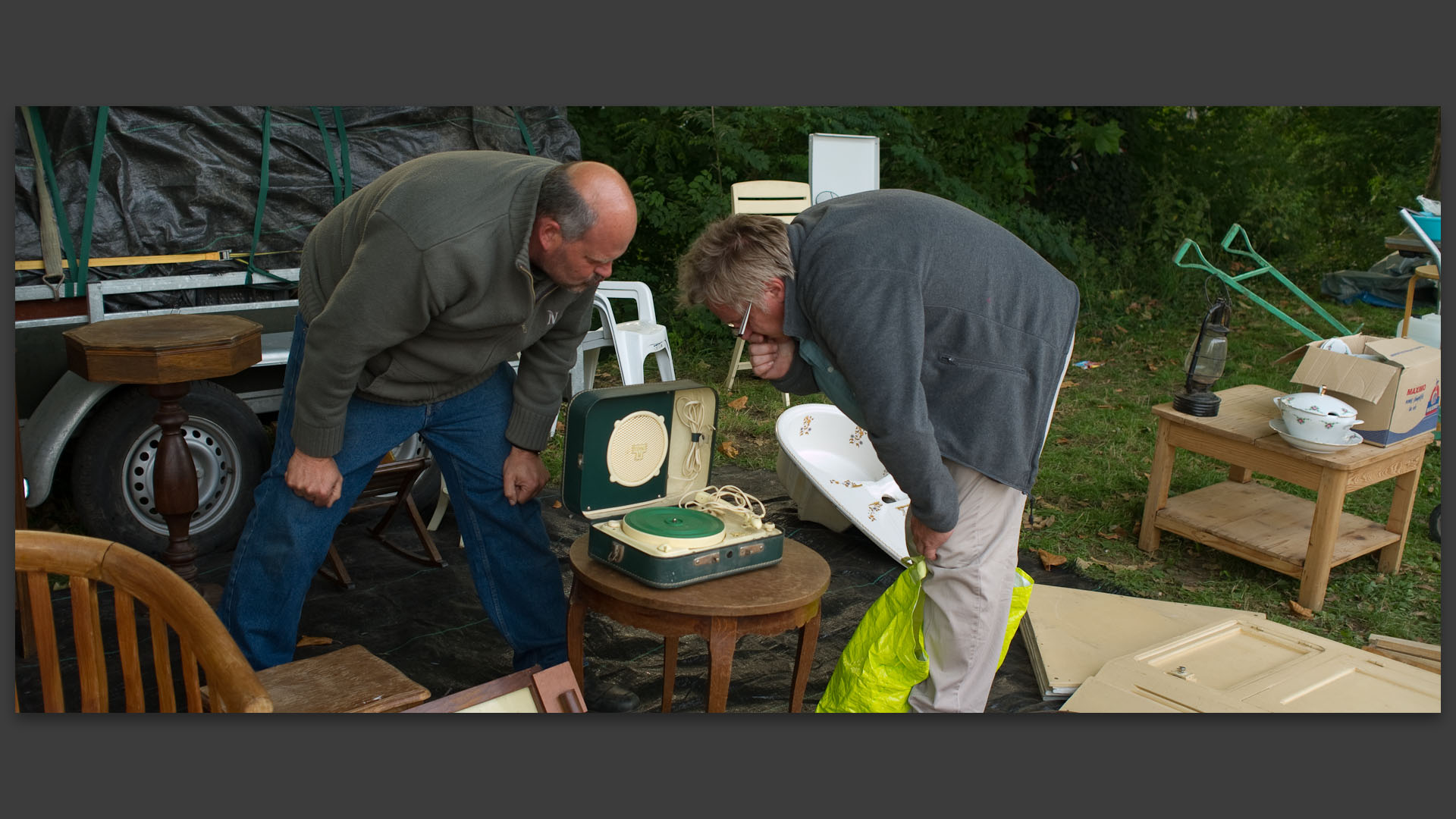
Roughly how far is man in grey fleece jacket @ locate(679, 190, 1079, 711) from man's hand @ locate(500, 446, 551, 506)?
782 mm

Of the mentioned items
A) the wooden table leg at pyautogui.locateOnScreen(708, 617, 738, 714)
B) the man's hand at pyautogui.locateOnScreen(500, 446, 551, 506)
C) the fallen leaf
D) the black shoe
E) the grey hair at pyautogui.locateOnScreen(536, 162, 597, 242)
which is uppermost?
the grey hair at pyautogui.locateOnScreen(536, 162, 597, 242)

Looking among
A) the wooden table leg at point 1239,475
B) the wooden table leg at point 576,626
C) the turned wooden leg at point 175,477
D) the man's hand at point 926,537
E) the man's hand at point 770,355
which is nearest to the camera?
the man's hand at point 770,355

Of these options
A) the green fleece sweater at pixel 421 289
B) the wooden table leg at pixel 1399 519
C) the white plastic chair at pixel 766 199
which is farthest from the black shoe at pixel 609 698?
the white plastic chair at pixel 766 199

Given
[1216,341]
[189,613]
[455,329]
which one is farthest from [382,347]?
[1216,341]

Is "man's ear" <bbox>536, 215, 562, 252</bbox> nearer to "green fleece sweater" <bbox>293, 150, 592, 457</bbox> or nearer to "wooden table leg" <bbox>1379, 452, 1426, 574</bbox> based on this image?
"green fleece sweater" <bbox>293, 150, 592, 457</bbox>

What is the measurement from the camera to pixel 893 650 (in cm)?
274

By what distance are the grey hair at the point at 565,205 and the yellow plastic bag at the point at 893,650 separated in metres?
1.14

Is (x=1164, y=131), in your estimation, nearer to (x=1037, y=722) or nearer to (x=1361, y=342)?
(x=1361, y=342)

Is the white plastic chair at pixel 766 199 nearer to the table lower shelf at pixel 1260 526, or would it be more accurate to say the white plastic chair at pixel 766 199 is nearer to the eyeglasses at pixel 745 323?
the table lower shelf at pixel 1260 526

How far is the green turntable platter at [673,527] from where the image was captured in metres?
2.49

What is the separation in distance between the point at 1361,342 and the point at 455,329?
3.38 m

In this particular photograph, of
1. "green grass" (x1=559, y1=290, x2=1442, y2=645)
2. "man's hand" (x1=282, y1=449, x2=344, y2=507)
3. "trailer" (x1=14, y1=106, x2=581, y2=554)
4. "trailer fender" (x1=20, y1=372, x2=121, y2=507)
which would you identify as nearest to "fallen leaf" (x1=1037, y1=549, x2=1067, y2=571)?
"green grass" (x1=559, y1=290, x2=1442, y2=645)

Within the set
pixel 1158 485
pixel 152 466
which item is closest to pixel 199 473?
pixel 152 466

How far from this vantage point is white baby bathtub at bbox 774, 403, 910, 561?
4.06 m
